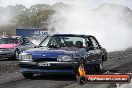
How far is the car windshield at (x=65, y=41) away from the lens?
12344 millimetres

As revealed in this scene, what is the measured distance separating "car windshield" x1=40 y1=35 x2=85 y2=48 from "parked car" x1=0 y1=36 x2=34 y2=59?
367 inches

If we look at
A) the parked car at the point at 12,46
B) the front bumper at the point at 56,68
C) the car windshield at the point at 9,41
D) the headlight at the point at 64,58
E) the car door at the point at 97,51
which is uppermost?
the car windshield at the point at 9,41

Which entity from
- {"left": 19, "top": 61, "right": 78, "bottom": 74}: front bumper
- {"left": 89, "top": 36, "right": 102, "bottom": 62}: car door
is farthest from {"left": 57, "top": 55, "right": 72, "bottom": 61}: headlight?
{"left": 89, "top": 36, "right": 102, "bottom": 62}: car door

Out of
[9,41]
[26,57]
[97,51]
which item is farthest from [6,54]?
[26,57]

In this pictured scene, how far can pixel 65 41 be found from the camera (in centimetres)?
1245

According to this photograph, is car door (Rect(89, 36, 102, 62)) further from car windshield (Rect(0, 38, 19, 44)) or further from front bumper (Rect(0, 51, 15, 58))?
car windshield (Rect(0, 38, 19, 44))

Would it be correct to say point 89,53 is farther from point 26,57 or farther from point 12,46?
point 12,46

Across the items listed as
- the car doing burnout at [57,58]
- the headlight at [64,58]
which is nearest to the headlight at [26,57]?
the car doing burnout at [57,58]

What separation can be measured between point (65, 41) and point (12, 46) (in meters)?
9.97

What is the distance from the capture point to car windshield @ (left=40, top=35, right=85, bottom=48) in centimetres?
1234

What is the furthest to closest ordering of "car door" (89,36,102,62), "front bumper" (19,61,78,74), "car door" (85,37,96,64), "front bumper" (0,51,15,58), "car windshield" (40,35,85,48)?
→ "front bumper" (0,51,15,58) < "car door" (89,36,102,62) < "car windshield" (40,35,85,48) < "car door" (85,37,96,64) < "front bumper" (19,61,78,74)

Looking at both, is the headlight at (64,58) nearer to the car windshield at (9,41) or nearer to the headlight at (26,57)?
the headlight at (26,57)

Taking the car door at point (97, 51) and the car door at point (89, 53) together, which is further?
the car door at point (97, 51)

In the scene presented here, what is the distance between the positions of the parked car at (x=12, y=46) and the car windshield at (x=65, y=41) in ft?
30.6
